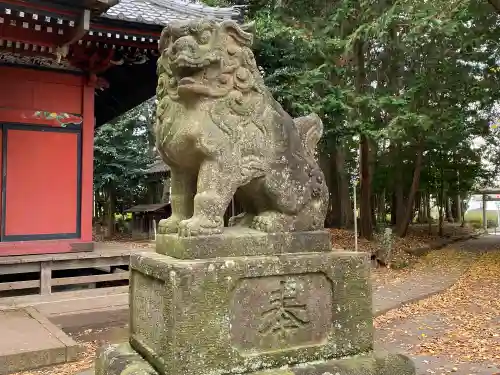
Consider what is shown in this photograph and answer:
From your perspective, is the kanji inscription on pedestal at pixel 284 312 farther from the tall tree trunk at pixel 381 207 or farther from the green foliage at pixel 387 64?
the tall tree trunk at pixel 381 207

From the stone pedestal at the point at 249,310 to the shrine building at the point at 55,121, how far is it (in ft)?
17.7

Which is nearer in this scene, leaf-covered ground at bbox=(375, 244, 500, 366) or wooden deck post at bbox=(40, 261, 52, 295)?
leaf-covered ground at bbox=(375, 244, 500, 366)

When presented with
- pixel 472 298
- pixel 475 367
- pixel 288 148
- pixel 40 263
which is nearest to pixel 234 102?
pixel 288 148

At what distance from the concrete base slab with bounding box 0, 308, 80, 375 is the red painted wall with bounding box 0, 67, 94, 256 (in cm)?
227

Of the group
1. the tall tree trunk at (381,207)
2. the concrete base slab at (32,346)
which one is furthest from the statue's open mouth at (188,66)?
the tall tree trunk at (381,207)

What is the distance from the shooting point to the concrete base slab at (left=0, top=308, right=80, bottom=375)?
4.66 meters

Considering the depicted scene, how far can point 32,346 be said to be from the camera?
4.94 metres

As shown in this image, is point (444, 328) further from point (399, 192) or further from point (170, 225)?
point (399, 192)

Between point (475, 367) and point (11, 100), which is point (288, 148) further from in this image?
point (11, 100)

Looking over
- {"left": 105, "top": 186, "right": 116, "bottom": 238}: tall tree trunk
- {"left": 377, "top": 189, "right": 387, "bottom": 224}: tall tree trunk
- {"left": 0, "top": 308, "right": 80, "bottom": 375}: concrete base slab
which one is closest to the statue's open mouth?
{"left": 0, "top": 308, "right": 80, "bottom": 375}: concrete base slab

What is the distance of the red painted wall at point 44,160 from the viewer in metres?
7.88

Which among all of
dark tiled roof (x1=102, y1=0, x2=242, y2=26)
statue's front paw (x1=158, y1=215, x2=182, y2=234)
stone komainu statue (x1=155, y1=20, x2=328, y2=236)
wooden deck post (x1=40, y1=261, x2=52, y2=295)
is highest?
dark tiled roof (x1=102, y1=0, x2=242, y2=26)

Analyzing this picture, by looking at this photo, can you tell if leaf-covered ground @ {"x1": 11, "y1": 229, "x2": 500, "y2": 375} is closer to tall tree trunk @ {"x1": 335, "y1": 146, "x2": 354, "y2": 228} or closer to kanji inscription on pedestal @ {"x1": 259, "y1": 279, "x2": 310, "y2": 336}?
kanji inscription on pedestal @ {"x1": 259, "y1": 279, "x2": 310, "y2": 336}

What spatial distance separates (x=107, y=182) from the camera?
19.8 meters
